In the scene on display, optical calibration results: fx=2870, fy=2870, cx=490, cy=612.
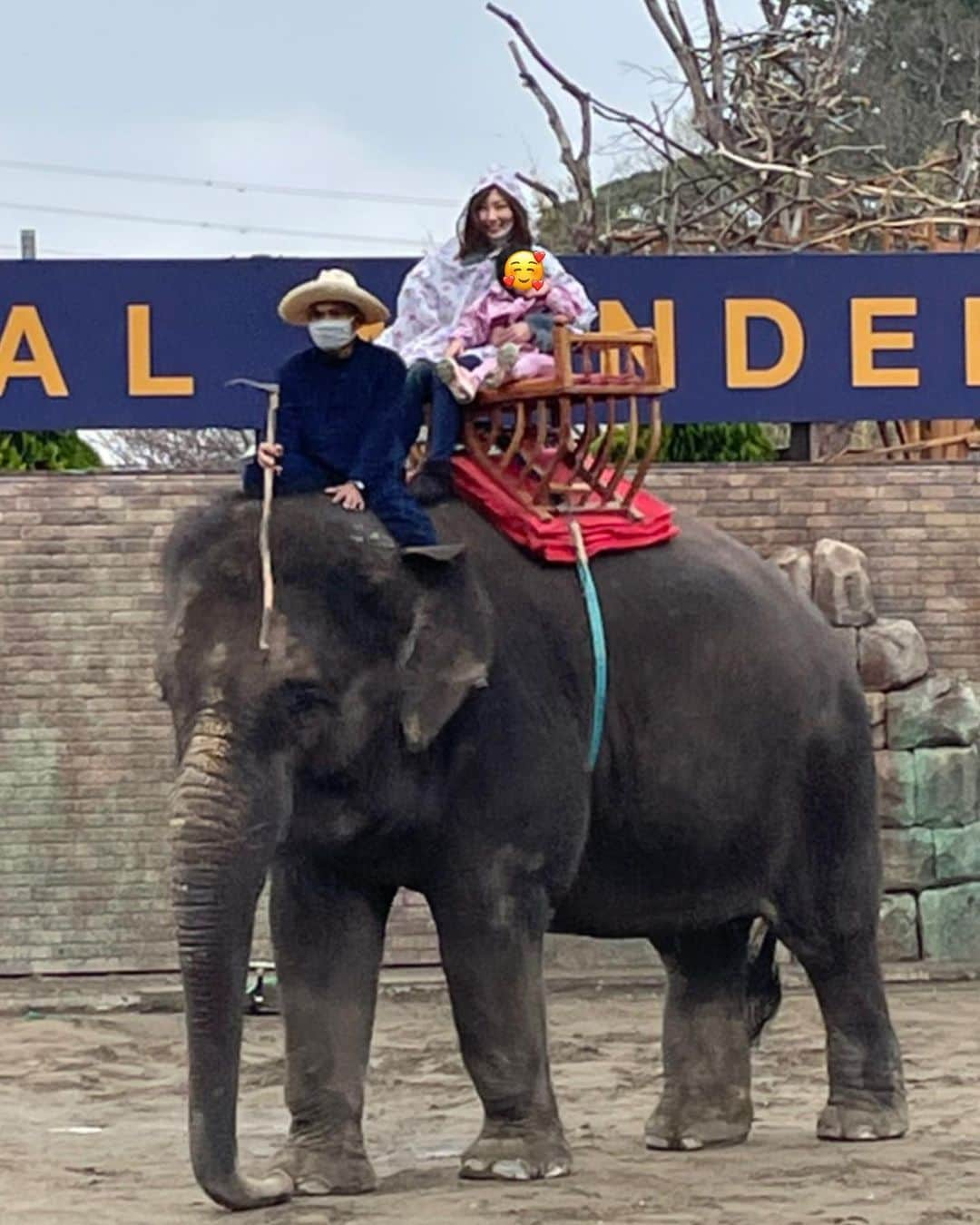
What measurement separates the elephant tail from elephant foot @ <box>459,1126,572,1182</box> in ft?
4.05

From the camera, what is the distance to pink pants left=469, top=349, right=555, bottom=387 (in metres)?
8.44

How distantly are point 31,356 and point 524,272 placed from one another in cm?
603

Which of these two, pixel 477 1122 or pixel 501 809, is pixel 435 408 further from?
pixel 477 1122

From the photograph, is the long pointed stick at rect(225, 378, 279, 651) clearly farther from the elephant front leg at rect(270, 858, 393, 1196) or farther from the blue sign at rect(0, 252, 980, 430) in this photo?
the blue sign at rect(0, 252, 980, 430)

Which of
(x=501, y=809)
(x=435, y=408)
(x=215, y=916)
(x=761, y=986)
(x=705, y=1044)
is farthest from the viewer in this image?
(x=761, y=986)

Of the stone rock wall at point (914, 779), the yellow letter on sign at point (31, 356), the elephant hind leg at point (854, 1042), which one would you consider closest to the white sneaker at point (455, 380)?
the elephant hind leg at point (854, 1042)

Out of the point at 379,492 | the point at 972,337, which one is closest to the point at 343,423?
the point at 379,492

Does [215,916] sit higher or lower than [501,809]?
lower

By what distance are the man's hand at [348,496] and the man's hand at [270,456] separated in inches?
6.2

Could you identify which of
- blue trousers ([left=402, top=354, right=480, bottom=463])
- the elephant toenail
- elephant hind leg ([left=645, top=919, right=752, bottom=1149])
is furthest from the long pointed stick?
elephant hind leg ([left=645, top=919, right=752, bottom=1149])

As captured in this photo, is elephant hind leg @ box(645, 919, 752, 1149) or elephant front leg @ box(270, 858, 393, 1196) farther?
elephant hind leg @ box(645, 919, 752, 1149)

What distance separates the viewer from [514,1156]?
8.06 m

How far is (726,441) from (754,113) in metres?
2.77

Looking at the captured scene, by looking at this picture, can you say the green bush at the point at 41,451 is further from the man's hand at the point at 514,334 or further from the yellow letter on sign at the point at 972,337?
the man's hand at the point at 514,334
